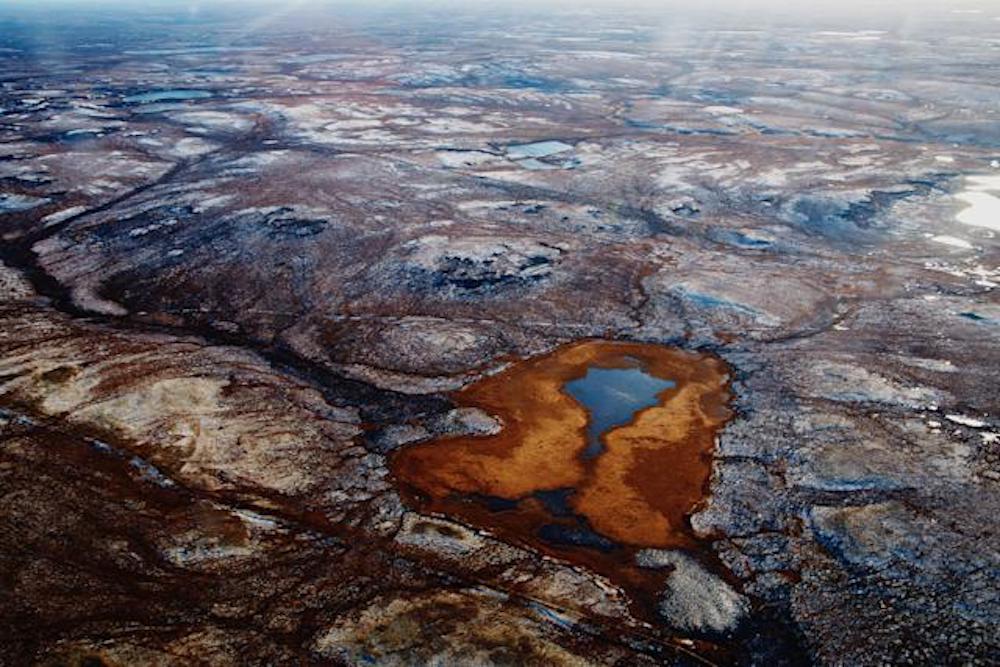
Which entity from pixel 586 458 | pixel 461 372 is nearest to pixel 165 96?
pixel 461 372

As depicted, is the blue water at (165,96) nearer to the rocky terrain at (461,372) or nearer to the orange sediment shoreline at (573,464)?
the rocky terrain at (461,372)

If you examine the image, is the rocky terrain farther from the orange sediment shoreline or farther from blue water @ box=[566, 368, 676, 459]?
blue water @ box=[566, 368, 676, 459]

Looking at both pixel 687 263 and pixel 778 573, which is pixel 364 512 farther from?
pixel 687 263

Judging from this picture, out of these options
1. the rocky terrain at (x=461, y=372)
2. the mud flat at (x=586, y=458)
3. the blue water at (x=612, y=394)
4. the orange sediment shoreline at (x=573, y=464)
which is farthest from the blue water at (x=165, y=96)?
the blue water at (x=612, y=394)

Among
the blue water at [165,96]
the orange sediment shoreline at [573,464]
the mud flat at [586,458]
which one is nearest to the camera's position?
the mud flat at [586,458]

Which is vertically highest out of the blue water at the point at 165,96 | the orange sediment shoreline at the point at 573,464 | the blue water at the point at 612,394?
the blue water at the point at 165,96

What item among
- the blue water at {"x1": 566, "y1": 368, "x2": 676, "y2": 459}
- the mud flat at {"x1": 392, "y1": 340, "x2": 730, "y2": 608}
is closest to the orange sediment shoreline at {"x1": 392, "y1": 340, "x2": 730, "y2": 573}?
the mud flat at {"x1": 392, "y1": 340, "x2": 730, "y2": 608}

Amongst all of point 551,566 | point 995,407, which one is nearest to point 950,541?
point 995,407

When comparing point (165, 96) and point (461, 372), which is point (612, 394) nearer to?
point (461, 372)
